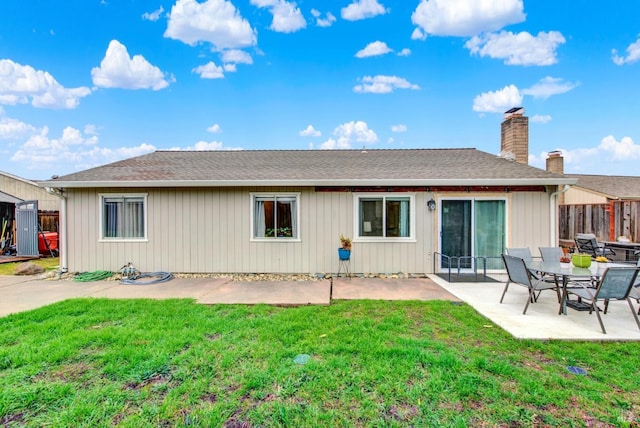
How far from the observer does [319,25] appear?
13.0m

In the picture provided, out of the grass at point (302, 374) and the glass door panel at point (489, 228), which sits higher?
the glass door panel at point (489, 228)

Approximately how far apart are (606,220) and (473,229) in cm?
518

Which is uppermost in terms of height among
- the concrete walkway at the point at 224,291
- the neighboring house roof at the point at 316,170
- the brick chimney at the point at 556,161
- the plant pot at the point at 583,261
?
the brick chimney at the point at 556,161

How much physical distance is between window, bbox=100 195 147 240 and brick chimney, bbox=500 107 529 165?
10.2 meters

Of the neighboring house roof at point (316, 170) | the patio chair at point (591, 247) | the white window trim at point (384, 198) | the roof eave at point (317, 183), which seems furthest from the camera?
the patio chair at point (591, 247)

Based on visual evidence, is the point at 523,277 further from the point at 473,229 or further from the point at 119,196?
the point at 119,196

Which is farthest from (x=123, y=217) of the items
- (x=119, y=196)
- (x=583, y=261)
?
(x=583, y=261)

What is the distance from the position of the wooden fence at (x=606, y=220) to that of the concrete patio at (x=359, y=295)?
493 cm

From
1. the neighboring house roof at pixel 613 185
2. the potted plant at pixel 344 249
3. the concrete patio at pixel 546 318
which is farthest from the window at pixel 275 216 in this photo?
the neighboring house roof at pixel 613 185

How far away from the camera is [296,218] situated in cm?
742

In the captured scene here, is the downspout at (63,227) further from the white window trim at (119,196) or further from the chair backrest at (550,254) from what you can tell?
the chair backrest at (550,254)

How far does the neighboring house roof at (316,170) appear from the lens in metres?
6.98

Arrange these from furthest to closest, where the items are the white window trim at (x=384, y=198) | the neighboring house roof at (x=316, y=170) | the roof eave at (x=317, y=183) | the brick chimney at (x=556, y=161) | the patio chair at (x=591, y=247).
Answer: the brick chimney at (x=556, y=161), the patio chair at (x=591, y=247), the white window trim at (x=384, y=198), the neighboring house roof at (x=316, y=170), the roof eave at (x=317, y=183)

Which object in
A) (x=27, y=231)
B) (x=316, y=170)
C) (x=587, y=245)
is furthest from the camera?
(x=27, y=231)
